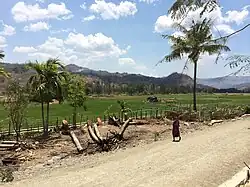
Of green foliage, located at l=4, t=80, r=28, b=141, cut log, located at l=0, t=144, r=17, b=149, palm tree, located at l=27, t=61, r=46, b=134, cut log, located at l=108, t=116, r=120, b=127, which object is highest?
palm tree, located at l=27, t=61, r=46, b=134

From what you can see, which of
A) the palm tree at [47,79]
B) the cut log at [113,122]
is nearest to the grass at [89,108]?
the palm tree at [47,79]

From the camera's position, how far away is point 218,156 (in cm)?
1489

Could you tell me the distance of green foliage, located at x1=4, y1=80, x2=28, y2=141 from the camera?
25033 millimetres

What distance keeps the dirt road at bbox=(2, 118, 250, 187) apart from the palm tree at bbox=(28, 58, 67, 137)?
30.1ft

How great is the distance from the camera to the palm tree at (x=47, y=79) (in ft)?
82.8

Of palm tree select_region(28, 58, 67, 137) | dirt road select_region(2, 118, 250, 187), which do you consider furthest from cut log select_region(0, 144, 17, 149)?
dirt road select_region(2, 118, 250, 187)

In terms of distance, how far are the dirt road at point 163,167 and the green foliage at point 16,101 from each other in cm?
973

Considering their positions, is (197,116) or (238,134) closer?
(238,134)

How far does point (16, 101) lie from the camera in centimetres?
2523

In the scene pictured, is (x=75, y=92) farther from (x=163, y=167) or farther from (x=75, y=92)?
(x=163, y=167)

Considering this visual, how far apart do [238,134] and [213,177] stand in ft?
34.0

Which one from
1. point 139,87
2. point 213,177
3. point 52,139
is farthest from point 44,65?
point 139,87

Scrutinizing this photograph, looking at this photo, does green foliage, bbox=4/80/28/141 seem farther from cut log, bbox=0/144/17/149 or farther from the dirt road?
the dirt road

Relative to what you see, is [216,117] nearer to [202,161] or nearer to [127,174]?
[202,161]
